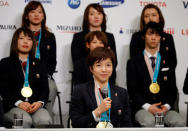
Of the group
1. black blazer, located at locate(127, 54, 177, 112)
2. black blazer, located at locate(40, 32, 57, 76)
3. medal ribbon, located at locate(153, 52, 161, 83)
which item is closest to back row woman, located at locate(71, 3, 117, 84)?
black blazer, located at locate(40, 32, 57, 76)

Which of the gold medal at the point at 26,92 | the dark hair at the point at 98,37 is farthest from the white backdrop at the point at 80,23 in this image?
the gold medal at the point at 26,92

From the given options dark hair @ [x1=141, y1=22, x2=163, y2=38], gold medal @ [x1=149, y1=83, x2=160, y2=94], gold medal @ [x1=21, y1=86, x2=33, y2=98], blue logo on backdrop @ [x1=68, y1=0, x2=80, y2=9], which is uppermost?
blue logo on backdrop @ [x1=68, y1=0, x2=80, y2=9]

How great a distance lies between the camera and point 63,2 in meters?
6.24

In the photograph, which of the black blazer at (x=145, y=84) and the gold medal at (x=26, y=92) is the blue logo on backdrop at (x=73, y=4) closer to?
the black blazer at (x=145, y=84)

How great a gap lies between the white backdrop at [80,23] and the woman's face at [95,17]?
18.4 inches

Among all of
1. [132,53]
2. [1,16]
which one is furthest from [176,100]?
[1,16]

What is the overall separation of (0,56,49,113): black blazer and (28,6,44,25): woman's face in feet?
2.72

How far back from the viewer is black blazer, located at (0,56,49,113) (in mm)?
4738

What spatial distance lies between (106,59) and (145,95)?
1.45 meters

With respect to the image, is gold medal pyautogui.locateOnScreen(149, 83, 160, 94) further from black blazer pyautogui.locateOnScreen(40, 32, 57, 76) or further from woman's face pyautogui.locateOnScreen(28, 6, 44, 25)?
woman's face pyautogui.locateOnScreen(28, 6, 44, 25)

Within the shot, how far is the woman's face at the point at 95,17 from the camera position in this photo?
575 centimetres

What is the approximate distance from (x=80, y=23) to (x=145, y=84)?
1.69 m

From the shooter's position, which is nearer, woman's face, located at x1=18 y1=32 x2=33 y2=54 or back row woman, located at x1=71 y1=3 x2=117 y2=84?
woman's face, located at x1=18 y1=32 x2=33 y2=54

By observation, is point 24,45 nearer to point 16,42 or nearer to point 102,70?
point 16,42
